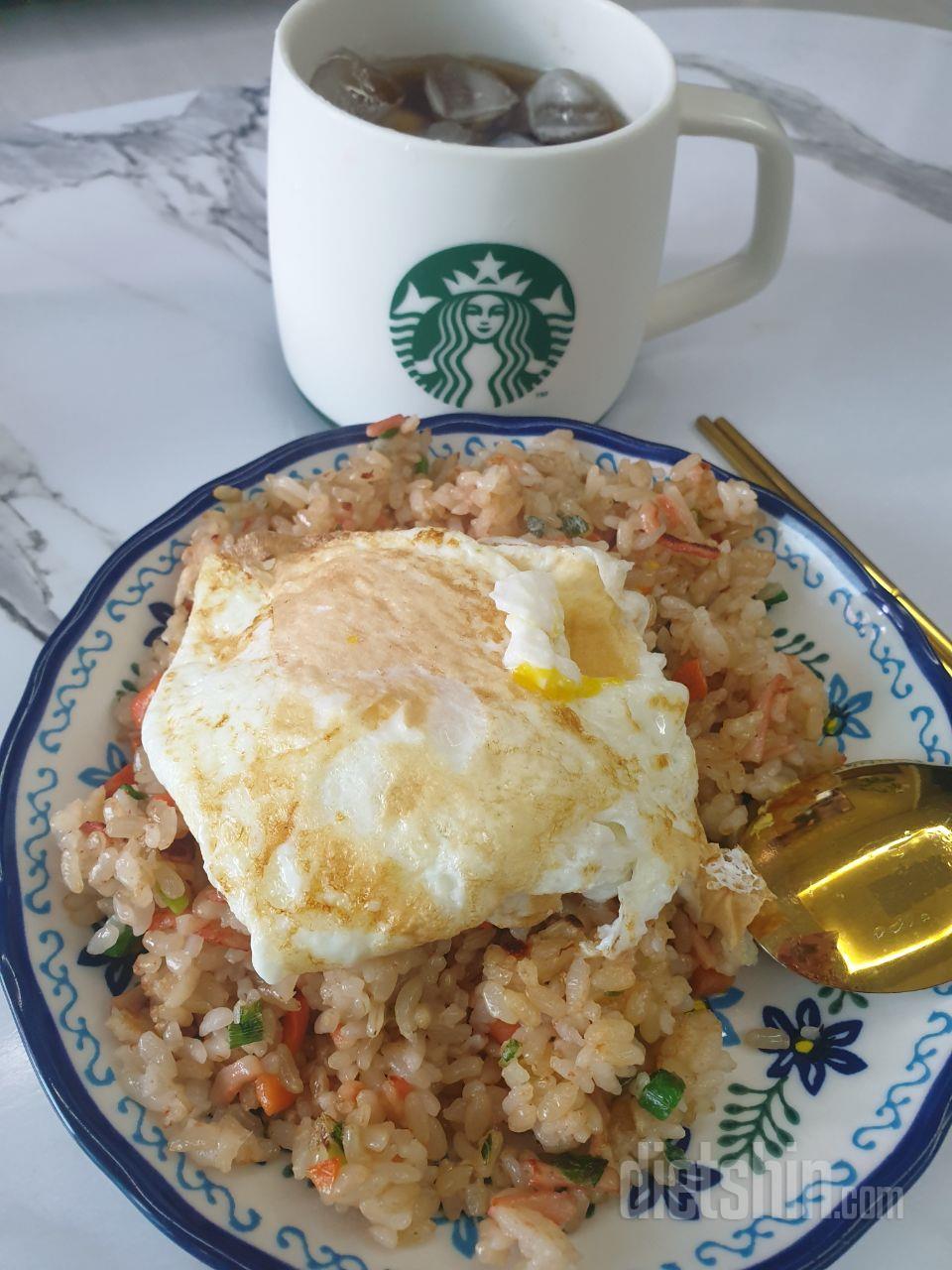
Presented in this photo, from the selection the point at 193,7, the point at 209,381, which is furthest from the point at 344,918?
the point at 193,7

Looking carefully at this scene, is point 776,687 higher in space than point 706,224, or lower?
lower

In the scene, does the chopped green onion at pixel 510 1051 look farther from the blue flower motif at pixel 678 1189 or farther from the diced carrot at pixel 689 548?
the diced carrot at pixel 689 548

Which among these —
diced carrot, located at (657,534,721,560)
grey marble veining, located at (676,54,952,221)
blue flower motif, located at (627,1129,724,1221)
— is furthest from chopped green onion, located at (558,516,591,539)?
grey marble veining, located at (676,54,952,221)

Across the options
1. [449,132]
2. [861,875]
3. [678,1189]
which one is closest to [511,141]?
[449,132]

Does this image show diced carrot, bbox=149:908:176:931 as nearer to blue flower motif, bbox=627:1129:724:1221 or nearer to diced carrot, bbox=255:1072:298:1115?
diced carrot, bbox=255:1072:298:1115

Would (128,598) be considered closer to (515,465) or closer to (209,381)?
(515,465)

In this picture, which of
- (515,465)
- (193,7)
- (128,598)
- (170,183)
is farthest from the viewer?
(193,7)
